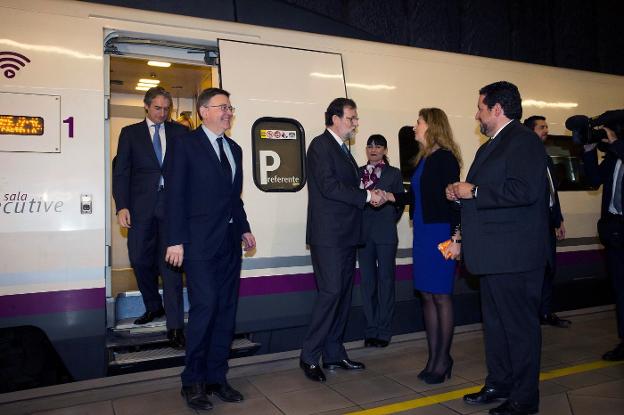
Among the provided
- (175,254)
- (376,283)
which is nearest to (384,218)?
(376,283)

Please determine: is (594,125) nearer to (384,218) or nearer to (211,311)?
(384,218)

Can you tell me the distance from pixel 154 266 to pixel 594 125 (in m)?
3.98

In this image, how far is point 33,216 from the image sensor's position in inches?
151

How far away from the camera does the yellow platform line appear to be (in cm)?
342

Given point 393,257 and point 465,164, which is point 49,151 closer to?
point 393,257

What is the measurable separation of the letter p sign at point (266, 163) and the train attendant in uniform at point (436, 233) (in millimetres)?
1352

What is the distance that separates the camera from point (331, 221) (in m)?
4.02

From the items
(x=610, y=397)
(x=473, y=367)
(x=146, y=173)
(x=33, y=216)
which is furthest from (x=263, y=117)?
(x=610, y=397)

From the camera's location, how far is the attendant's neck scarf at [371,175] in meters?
5.04

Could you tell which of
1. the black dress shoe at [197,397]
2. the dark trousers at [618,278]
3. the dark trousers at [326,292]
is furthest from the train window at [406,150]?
the black dress shoe at [197,397]

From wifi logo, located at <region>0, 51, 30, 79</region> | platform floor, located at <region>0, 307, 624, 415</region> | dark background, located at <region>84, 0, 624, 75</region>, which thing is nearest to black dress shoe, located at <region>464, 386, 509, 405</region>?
platform floor, located at <region>0, 307, 624, 415</region>

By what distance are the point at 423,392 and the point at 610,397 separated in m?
1.26

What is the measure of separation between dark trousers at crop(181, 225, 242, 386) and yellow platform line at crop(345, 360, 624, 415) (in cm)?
101

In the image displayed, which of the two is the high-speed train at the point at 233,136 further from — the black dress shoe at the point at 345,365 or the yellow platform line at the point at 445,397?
the yellow platform line at the point at 445,397
